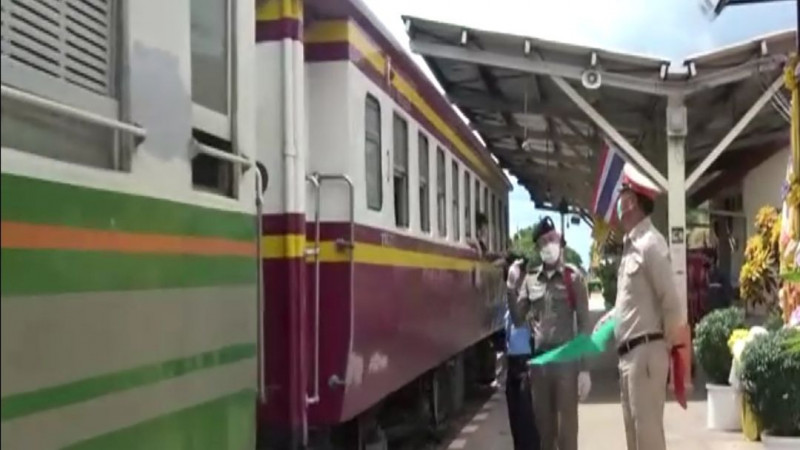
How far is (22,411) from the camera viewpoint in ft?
9.02

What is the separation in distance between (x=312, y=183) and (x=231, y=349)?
2.39m

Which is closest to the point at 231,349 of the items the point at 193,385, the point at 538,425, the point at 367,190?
the point at 193,385

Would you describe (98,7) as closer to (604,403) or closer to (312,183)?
(312,183)

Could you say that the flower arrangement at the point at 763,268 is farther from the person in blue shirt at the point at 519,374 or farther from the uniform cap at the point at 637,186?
the uniform cap at the point at 637,186

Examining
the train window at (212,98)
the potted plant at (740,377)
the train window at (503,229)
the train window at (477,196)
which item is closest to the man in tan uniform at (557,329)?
the potted plant at (740,377)

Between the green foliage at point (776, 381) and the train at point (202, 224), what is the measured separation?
2354 mm

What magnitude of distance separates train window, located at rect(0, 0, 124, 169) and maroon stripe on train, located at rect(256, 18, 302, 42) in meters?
2.63

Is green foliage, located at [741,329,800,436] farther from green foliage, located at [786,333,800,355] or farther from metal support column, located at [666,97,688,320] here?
metal support column, located at [666,97,688,320]

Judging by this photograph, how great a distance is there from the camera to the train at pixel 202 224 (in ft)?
9.52

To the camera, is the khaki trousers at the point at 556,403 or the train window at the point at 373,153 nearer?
the train window at the point at 373,153

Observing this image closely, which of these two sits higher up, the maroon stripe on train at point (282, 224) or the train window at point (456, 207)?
the train window at point (456, 207)

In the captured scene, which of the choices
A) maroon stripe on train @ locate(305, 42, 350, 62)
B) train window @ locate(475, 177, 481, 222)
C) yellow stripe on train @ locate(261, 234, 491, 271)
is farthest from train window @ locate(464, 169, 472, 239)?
maroon stripe on train @ locate(305, 42, 350, 62)

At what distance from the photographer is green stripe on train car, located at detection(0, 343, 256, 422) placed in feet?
9.01

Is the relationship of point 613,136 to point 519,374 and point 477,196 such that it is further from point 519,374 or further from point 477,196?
point 519,374
